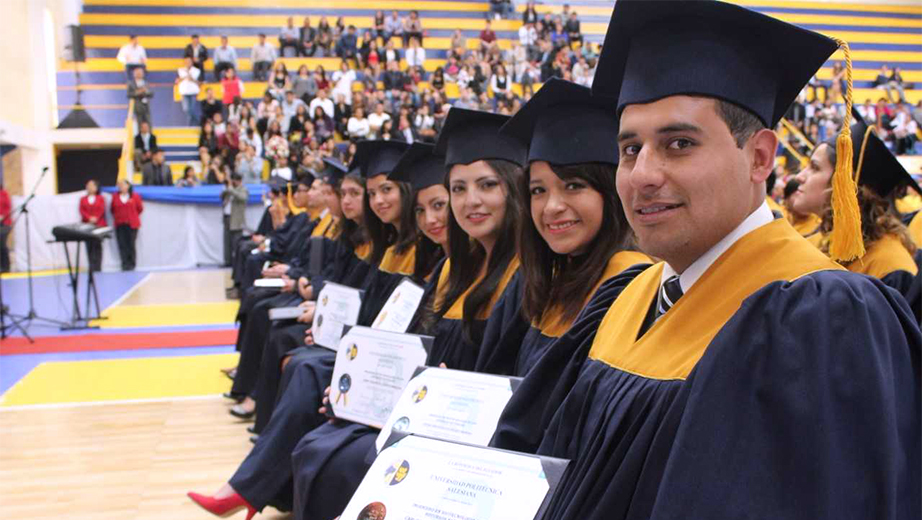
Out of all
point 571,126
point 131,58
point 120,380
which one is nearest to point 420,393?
point 571,126

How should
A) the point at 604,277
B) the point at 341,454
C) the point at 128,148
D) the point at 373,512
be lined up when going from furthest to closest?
the point at 128,148
the point at 341,454
the point at 604,277
the point at 373,512

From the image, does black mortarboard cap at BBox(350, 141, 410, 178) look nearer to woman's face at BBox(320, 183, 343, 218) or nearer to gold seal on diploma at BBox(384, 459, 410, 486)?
woman's face at BBox(320, 183, 343, 218)

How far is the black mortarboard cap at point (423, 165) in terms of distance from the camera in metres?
3.90

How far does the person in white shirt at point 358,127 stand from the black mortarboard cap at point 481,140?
1542cm

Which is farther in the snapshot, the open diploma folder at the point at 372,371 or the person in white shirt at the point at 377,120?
the person in white shirt at the point at 377,120

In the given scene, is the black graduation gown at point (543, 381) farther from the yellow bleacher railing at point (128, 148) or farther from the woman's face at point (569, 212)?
the yellow bleacher railing at point (128, 148)

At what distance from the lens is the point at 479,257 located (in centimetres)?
325

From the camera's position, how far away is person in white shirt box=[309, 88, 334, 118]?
18969 millimetres

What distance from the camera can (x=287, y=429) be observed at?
137 inches

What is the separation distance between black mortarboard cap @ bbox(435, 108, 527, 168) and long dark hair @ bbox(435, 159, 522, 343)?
0.04m

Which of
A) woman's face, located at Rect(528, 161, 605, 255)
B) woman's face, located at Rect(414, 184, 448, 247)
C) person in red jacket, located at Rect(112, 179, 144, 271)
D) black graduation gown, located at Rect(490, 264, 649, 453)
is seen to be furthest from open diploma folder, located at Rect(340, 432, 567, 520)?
person in red jacket, located at Rect(112, 179, 144, 271)

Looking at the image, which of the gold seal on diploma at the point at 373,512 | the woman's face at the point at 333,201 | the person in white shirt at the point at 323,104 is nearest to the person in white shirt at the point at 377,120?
the person in white shirt at the point at 323,104

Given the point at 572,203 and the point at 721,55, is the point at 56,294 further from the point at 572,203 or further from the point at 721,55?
the point at 721,55

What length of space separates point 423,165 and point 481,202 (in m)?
0.98
